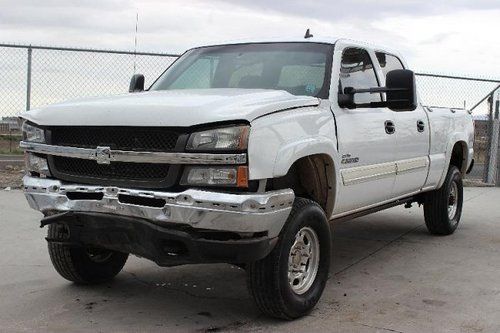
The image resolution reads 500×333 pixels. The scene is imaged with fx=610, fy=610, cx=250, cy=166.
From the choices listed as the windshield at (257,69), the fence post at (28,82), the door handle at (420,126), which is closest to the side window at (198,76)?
the windshield at (257,69)

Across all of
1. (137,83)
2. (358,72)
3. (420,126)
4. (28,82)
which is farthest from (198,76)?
(28,82)

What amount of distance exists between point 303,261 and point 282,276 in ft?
1.32

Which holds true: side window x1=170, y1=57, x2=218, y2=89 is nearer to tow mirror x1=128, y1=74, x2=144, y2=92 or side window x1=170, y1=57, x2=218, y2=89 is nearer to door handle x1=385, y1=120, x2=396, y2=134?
tow mirror x1=128, y1=74, x2=144, y2=92

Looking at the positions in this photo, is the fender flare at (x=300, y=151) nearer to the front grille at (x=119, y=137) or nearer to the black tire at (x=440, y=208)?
the front grille at (x=119, y=137)

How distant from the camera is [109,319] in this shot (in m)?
4.08

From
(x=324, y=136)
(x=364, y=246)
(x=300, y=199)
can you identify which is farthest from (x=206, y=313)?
(x=364, y=246)

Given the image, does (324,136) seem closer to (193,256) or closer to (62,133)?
(193,256)

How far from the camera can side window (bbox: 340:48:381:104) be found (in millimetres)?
5059

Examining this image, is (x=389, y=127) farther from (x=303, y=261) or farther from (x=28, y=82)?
(x=28, y=82)

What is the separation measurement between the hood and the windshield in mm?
506

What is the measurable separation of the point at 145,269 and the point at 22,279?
40.1 inches

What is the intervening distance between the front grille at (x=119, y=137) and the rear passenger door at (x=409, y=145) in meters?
2.54

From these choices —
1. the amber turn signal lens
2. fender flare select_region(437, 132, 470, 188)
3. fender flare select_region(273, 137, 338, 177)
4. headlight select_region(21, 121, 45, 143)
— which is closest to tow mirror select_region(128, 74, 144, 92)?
headlight select_region(21, 121, 45, 143)

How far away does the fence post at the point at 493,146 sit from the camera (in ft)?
38.7
